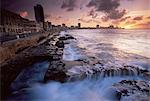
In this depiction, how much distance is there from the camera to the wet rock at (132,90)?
7.39 ft

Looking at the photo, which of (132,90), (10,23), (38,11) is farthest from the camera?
(10,23)

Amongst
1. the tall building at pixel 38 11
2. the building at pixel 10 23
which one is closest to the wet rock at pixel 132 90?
the building at pixel 10 23

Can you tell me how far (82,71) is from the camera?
3197 mm

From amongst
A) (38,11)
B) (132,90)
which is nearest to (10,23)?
(38,11)

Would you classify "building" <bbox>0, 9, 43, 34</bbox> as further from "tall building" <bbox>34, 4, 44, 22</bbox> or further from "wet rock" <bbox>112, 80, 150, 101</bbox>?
"wet rock" <bbox>112, 80, 150, 101</bbox>

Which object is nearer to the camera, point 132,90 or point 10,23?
point 132,90

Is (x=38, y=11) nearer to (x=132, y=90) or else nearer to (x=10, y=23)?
(x=10, y=23)

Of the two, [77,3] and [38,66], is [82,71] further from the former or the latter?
[77,3]

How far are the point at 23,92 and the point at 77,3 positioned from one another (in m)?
2.58

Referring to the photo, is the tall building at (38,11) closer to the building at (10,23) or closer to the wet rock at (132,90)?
the building at (10,23)

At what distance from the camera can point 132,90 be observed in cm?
241

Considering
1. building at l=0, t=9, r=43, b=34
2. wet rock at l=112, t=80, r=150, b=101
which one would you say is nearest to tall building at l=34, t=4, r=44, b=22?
building at l=0, t=9, r=43, b=34

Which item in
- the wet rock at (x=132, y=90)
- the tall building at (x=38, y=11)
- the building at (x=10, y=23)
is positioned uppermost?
the tall building at (x=38, y=11)

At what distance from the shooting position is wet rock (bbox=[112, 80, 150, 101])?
7.39ft
